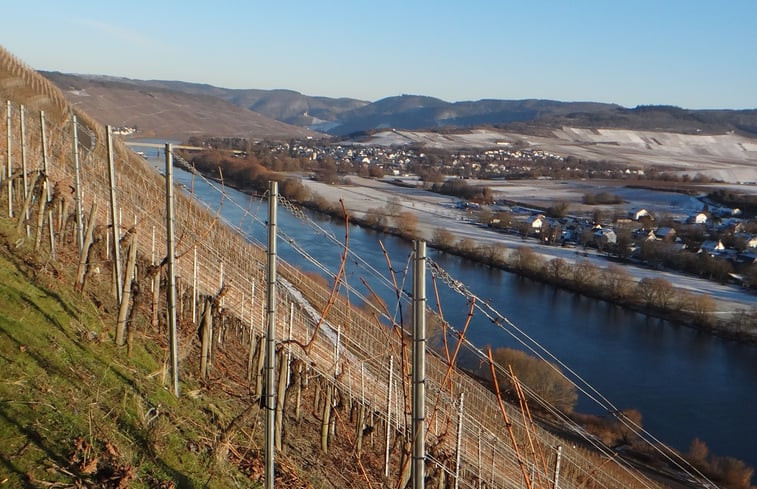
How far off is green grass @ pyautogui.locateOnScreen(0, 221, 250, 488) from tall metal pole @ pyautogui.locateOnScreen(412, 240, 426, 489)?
51cm

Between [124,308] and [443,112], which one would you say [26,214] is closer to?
[124,308]

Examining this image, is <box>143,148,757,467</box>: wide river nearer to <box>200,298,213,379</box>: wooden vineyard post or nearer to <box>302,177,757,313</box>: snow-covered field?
<box>302,177,757,313</box>: snow-covered field

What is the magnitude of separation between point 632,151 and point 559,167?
8832 millimetres

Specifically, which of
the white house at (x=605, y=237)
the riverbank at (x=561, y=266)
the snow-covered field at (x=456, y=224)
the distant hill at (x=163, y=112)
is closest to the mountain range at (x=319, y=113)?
the distant hill at (x=163, y=112)

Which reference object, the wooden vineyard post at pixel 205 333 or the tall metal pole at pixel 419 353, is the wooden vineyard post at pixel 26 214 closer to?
the wooden vineyard post at pixel 205 333

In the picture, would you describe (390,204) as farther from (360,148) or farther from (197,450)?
(360,148)

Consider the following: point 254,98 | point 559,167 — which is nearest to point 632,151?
point 559,167

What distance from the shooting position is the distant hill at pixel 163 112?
29527 millimetres

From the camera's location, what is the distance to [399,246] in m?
10.2

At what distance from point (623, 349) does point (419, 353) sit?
22.4 ft

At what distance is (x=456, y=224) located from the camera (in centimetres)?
1261

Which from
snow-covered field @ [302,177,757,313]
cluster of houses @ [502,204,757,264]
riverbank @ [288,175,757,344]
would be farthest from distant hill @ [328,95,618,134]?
riverbank @ [288,175,757,344]

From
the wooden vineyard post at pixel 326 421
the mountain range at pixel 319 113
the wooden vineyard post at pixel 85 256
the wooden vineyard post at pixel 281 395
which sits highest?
the mountain range at pixel 319 113

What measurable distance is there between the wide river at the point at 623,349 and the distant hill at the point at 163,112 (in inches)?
738
